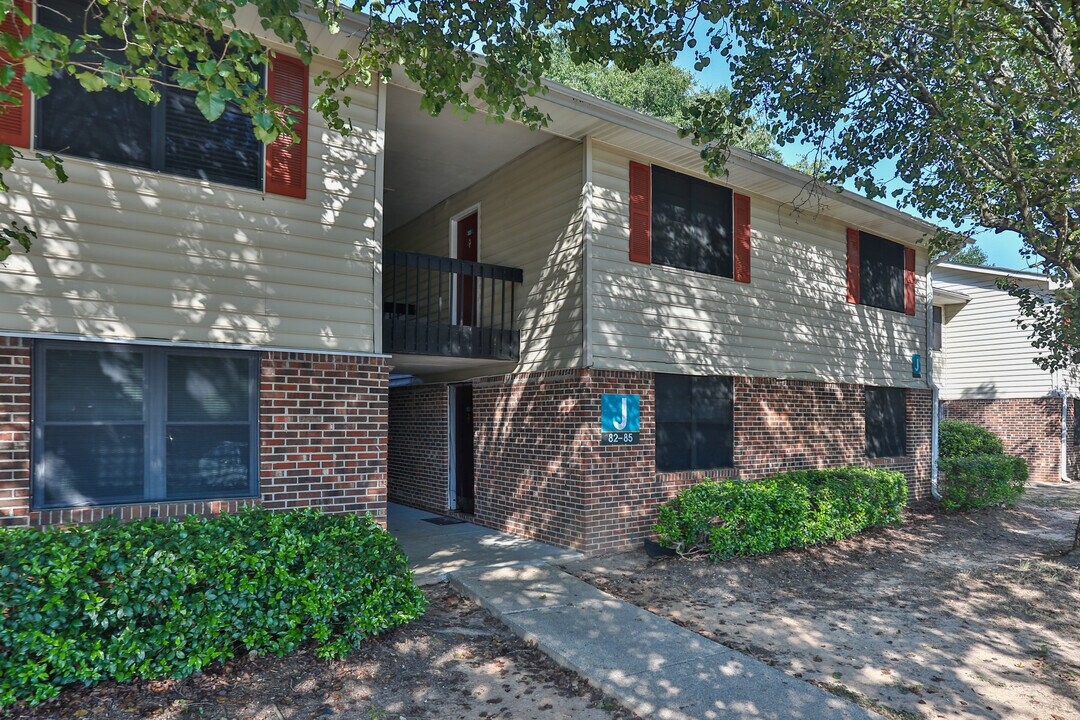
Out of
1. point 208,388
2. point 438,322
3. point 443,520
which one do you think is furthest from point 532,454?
point 208,388

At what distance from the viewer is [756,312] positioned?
35.1 feet

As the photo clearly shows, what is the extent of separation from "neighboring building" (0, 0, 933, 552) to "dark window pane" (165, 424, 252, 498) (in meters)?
0.02

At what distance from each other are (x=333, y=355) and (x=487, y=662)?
3267mm

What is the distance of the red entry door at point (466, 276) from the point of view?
10828mm

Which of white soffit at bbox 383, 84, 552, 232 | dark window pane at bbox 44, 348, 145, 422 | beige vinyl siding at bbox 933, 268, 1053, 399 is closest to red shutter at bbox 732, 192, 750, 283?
white soffit at bbox 383, 84, 552, 232

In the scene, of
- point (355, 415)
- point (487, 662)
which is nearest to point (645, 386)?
point (355, 415)

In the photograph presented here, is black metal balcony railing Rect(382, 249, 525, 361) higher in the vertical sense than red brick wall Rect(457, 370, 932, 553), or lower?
higher

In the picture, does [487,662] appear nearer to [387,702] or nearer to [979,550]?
[387,702]

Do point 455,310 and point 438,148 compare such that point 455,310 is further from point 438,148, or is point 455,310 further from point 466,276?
point 438,148

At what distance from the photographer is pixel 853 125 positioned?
9.04 metres

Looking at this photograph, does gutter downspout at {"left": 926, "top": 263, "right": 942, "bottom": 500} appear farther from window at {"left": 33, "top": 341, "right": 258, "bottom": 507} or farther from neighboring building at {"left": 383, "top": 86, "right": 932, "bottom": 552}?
window at {"left": 33, "top": 341, "right": 258, "bottom": 507}

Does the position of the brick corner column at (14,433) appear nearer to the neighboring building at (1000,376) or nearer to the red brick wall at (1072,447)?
the neighboring building at (1000,376)

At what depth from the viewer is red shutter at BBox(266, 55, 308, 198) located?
6.48 m

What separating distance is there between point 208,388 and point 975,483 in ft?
44.1
